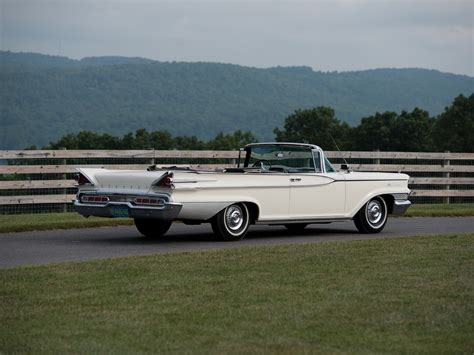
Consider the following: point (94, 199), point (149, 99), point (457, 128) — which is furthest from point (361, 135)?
point (149, 99)

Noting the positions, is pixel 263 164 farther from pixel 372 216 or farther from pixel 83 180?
pixel 83 180

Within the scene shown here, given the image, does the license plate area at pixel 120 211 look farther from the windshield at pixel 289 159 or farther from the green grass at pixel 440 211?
the green grass at pixel 440 211

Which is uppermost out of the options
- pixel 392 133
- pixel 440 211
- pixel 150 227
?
pixel 392 133

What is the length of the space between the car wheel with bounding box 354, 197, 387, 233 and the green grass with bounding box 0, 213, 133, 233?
14.5 feet

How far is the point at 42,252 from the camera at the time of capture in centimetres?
1394

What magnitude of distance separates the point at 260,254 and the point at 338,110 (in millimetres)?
161739

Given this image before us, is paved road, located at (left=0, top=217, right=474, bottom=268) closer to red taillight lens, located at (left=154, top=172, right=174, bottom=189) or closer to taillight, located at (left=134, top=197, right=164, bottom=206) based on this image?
taillight, located at (left=134, top=197, right=164, bottom=206)

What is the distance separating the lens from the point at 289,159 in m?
16.8

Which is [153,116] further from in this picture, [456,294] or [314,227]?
[456,294]

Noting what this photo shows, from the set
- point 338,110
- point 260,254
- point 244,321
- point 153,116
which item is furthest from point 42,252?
point 338,110

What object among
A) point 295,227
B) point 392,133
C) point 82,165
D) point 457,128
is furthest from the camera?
point 392,133

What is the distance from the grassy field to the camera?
59.5 feet

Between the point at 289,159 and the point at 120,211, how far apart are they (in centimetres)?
317

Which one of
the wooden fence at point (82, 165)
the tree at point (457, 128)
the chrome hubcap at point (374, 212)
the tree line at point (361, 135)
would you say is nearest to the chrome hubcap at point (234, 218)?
the chrome hubcap at point (374, 212)
